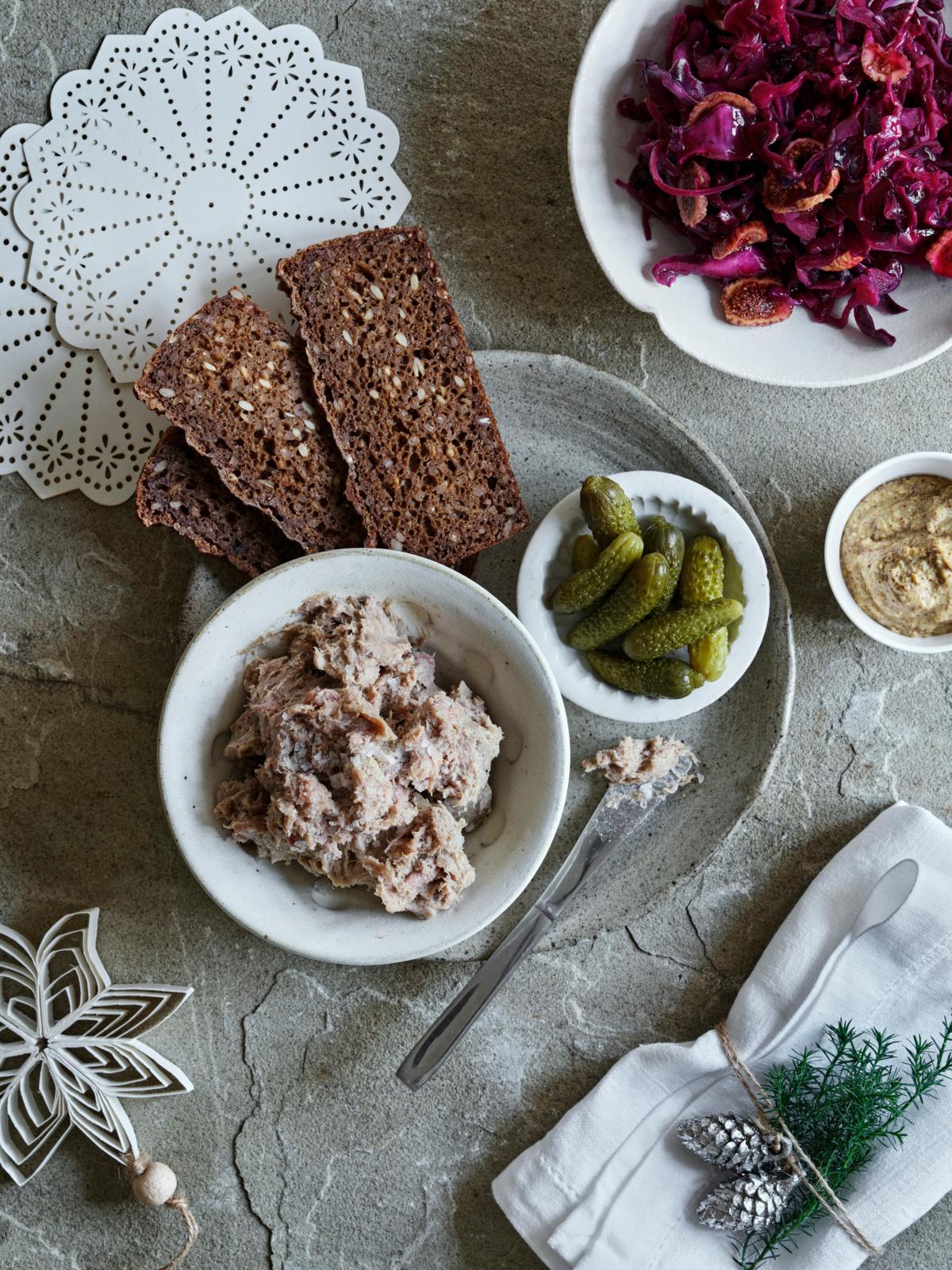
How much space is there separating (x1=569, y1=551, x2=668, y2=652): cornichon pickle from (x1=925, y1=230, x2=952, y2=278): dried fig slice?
79 cm

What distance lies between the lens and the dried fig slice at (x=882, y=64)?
71.4 inches

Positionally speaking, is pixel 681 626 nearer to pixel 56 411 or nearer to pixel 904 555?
pixel 904 555

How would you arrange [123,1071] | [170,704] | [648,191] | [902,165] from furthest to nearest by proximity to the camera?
[123,1071] < [648,191] < [902,165] < [170,704]

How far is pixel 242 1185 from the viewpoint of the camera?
2.18 metres

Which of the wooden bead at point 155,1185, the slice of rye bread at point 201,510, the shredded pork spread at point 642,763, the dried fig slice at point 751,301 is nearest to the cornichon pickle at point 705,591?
the shredded pork spread at point 642,763

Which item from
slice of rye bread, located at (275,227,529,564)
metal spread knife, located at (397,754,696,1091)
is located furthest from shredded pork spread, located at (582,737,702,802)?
slice of rye bread, located at (275,227,529,564)

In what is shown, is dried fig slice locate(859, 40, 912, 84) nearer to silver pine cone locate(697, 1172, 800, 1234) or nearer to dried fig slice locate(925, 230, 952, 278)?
dried fig slice locate(925, 230, 952, 278)

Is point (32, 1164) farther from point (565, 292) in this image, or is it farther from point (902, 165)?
point (902, 165)

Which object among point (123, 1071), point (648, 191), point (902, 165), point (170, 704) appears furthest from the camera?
point (123, 1071)

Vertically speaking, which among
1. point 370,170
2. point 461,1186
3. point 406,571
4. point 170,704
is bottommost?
point 461,1186

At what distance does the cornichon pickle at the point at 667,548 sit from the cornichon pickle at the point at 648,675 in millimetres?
111

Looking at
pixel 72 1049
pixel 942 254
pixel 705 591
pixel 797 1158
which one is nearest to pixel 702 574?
pixel 705 591

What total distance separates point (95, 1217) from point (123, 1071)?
0.35 meters

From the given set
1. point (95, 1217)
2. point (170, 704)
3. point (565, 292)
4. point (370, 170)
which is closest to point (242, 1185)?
point (95, 1217)
